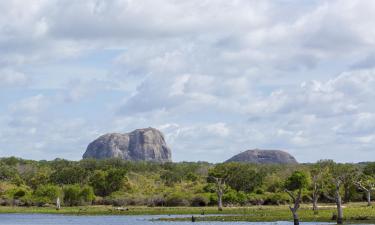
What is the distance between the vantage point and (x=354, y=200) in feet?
419

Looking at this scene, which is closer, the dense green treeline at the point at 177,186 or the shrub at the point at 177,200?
the dense green treeline at the point at 177,186

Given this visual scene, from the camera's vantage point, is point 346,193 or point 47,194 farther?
point 47,194

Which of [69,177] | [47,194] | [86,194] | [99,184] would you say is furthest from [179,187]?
[47,194]

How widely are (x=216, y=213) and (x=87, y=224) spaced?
71.8ft

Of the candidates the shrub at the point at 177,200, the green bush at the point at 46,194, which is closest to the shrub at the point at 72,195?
the green bush at the point at 46,194

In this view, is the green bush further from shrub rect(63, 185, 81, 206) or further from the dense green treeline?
shrub rect(63, 185, 81, 206)

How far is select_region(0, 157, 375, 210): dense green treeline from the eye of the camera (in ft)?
416

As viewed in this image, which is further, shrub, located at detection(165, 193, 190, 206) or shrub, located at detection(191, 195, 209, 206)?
shrub, located at detection(165, 193, 190, 206)

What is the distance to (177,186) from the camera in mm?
150000

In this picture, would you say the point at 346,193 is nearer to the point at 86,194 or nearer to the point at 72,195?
the point at 86,194

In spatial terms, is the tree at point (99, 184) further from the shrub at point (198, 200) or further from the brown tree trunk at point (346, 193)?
the brown tree trunk at point (346, 193)

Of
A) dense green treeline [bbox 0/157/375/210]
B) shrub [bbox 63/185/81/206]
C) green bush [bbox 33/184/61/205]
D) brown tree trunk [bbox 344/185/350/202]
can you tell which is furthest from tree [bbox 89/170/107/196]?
brown tree trunk [bbox 344/185/350/202]

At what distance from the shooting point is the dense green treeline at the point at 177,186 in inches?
4993

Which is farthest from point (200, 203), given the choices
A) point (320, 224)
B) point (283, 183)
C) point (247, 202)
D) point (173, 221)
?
point (320, 224)
